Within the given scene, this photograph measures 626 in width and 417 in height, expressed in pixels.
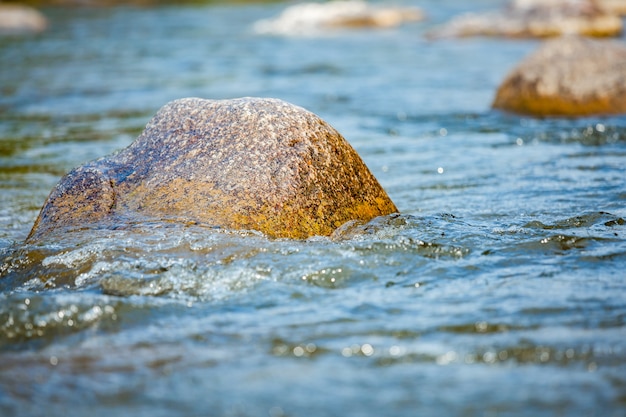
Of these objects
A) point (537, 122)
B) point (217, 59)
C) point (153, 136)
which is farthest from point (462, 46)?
point (153, 136)

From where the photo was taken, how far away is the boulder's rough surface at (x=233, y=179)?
5.34 metres

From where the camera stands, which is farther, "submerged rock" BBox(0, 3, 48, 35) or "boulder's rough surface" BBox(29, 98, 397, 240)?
"submerged rock" BBox(0, 3, 48, 35)

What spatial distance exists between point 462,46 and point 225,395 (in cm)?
1729

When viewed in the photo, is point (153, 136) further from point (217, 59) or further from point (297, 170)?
point (217, 59)

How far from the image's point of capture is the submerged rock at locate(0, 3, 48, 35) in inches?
1123

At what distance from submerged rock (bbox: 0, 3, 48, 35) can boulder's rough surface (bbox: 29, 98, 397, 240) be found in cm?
2426

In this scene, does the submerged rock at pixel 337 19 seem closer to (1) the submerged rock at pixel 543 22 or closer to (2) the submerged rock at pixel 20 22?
(1) the submerged rock at pixel 543 22

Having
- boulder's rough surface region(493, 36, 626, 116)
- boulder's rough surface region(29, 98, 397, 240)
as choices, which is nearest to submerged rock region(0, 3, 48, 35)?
boulder's rough surface region(493, 36, 626, 116)

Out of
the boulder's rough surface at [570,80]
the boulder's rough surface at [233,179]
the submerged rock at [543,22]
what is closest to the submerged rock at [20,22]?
the submerged rock at [543,22]

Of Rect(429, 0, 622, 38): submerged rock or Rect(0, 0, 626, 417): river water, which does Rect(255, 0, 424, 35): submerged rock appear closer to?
Rect(429, 0, 622, 38): submerged rock

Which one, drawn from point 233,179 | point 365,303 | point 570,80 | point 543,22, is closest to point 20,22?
point 543,22

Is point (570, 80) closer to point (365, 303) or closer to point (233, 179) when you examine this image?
point (233, 179)

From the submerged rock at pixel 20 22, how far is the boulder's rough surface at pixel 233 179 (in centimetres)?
2426

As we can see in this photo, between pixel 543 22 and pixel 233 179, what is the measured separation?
17.6 metres
